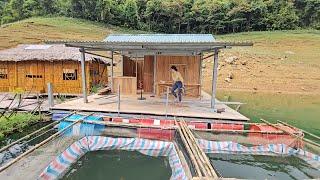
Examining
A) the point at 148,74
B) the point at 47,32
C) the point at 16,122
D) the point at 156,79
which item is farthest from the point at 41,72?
the point at 47,32

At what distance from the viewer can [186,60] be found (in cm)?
1434

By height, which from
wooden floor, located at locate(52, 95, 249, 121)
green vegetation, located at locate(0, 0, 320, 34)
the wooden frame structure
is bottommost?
wooden floor, located at locate(52, 95, 249, 121)

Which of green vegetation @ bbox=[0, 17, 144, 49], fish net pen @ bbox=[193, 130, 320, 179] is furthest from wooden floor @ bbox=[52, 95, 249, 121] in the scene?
green vegetation @ bbox=[0, 17, 144, 49]

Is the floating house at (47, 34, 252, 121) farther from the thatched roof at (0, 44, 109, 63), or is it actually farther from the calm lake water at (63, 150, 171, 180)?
the thatched roof at (0, 44, 109, 63)

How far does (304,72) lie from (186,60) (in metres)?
19.7

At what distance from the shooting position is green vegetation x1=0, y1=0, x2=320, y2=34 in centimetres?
5475

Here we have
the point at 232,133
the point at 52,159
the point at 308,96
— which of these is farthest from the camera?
the point at 308,96

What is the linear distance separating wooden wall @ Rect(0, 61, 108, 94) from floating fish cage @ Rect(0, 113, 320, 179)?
27.7ft

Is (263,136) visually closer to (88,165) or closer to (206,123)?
(206,123)

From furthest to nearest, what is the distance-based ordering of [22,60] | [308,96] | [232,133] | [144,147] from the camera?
[308,96] → [22,60] → [232,133] → [144,147]

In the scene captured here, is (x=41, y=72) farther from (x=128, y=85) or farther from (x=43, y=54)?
(x=128, y=85)

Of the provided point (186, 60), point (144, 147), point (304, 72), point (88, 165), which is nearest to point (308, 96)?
point (304, 72)

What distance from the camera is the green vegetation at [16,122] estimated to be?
1062cm

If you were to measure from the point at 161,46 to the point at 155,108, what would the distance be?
2.24m
